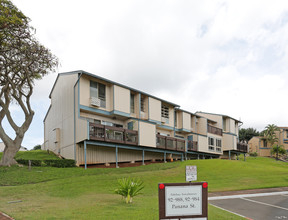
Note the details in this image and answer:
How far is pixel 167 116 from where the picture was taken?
36250mm

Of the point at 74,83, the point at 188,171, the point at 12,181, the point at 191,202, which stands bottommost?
the point at 12,181

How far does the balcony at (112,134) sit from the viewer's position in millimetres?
23859

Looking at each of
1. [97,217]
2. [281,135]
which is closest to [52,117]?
[97,217]

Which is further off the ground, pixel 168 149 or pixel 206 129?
pixel 206 129

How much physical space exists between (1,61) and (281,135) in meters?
71.2

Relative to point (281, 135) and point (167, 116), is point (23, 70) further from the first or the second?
point (281, 135)

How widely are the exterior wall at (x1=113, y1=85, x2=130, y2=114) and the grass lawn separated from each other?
6855 mm

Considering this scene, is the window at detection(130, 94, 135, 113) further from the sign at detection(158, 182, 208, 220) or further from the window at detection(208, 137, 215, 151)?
the sign at detection(158, 182, 208, 220)

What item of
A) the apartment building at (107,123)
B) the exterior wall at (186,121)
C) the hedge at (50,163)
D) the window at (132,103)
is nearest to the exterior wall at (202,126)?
the exterior wall at (186,121)

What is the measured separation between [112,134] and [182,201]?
19.2 metres

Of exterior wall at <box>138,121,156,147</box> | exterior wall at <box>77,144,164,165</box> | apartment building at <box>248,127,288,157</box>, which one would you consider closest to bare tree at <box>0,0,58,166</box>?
exterior wall at <box>77,144,164,165</box>

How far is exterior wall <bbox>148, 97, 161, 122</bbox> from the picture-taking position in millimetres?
31831

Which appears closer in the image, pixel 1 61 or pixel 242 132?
→ pixel 1 61

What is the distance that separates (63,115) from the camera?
95.6 feet
